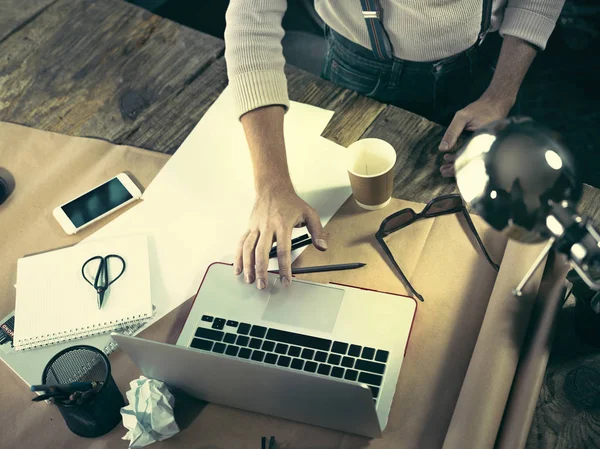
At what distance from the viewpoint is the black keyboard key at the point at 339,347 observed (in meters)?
0.90

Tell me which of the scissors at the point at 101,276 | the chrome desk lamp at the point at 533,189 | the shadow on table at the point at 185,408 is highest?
the chrome desk lamp at the point at 533,189

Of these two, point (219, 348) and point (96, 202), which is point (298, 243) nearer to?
point (219, 348)

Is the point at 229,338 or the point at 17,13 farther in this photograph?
the point at 17,13

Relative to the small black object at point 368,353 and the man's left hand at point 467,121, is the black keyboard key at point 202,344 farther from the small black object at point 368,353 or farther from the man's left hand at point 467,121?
the man's left hand at point 467,121

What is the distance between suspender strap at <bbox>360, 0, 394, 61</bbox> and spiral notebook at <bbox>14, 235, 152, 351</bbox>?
24.6 inches

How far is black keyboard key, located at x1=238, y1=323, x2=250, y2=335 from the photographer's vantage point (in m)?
0.95

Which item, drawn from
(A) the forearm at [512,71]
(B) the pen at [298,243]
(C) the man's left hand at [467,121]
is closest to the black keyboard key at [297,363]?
(B) the pen at [298,243]

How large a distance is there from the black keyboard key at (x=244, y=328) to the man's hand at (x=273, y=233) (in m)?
0.07

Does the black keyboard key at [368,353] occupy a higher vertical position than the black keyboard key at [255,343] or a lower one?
lower

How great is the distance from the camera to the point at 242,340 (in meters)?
0.94

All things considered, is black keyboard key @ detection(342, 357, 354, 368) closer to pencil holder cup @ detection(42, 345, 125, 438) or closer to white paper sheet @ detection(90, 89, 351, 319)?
white paper sheet @ detection(90, 89, 351, 319)

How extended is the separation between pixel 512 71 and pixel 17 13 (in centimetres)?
117

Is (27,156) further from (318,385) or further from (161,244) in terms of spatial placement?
(318,385)

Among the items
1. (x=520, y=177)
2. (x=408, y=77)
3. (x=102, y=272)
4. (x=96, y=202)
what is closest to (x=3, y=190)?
(x=96, y=202)
